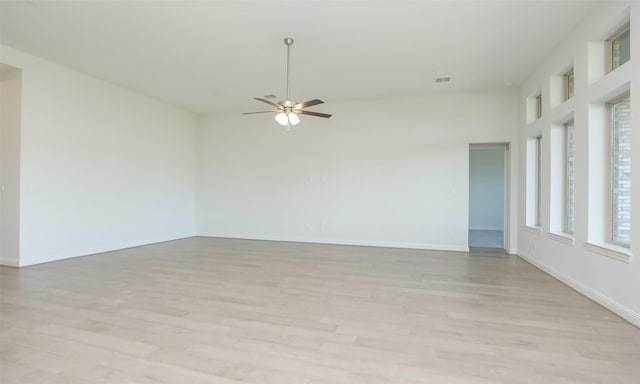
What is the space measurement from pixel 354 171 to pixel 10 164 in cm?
586

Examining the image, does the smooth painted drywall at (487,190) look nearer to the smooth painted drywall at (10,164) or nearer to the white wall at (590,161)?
the white wall at (590,161)

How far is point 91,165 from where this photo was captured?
5492 mm

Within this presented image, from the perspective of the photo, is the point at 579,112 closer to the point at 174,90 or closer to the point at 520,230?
the point at 520,230

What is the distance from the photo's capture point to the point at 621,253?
2844mm

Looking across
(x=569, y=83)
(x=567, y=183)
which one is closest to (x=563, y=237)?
(x=567, y=183)

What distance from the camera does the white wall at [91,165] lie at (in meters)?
4.66

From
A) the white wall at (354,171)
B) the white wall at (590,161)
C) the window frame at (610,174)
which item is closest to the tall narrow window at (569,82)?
the white wall at (590,161)

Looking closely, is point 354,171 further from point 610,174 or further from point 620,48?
point 620,48

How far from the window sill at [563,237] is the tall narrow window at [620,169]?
1.58 ft

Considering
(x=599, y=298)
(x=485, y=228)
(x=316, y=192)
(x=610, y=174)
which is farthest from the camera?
(x=485, y=228)

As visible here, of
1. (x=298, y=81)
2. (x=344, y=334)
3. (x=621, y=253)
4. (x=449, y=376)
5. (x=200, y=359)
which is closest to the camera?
(x=449, y=376)

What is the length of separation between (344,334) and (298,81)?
4.45 m

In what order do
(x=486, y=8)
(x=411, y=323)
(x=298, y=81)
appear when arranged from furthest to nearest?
(x=298, y=81)
(x=486, y=8)
(x=411, y=323)

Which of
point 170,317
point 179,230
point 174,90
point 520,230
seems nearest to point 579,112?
point 520,230
